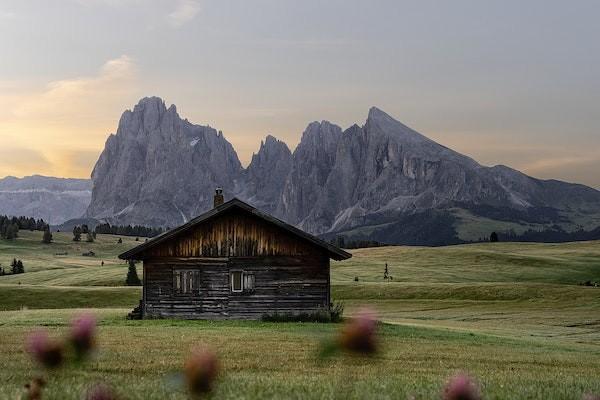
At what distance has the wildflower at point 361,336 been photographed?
3486 mm

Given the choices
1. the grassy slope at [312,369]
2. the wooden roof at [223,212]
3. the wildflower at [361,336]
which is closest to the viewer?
the wildflower at [361,336]

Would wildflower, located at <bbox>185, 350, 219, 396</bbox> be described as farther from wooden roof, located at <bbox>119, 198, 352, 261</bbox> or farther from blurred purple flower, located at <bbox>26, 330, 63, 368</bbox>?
wooden roof, located at <bbox>119, 198, 352, 261</bbox>

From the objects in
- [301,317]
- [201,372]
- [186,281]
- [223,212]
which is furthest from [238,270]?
[201,372]

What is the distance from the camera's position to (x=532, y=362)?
2184 centimetres

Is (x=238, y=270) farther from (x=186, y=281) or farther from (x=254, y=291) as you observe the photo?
(x=186, y=281)

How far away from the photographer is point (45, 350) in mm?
3537

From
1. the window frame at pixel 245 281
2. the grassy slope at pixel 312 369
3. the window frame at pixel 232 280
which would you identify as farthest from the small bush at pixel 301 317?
the grassy slope at pixel 312 369

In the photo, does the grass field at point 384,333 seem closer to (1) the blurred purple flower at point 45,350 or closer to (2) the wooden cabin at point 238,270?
(1) the blurred purple flower at point 45,350

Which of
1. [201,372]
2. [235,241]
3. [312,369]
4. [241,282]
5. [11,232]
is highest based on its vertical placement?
[11,232]

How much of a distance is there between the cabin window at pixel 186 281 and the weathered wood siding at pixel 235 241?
1012 mm

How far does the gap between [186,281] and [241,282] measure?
3.20 metres

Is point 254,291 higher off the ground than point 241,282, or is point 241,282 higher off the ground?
point 241,282

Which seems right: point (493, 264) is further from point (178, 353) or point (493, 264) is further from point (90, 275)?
point (178, 353)

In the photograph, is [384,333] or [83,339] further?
[384,333]
